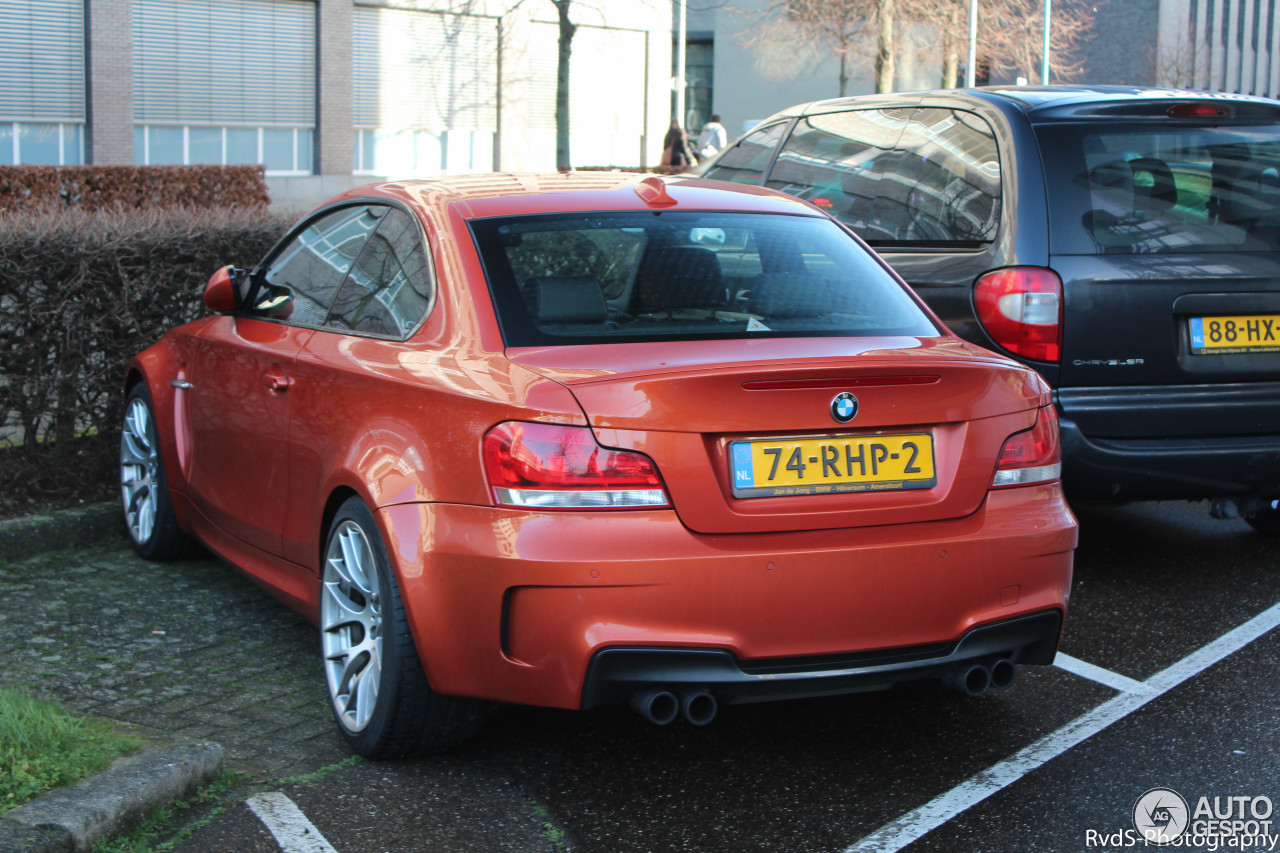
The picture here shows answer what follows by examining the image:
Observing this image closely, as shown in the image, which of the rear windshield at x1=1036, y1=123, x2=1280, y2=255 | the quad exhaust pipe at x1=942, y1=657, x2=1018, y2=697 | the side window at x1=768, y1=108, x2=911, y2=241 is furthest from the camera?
the side window at x1=768, y1=108, x2=911, y2=241

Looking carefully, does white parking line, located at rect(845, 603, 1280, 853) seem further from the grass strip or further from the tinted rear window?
the grass strip

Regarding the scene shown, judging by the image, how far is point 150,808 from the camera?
3.27 meters

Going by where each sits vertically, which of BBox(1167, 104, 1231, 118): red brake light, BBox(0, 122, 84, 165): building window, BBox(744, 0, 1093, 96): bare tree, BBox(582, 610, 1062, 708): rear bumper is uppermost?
BBox(744, 0, 1093, 96): bare tree

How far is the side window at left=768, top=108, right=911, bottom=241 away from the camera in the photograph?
6.21 metres

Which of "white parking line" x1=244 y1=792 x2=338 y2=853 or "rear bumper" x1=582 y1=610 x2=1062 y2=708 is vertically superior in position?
"rear bumper" x1=582 y1=610 x2=1062 y2=708

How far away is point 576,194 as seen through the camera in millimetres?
4105

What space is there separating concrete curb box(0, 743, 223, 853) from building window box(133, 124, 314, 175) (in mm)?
26073

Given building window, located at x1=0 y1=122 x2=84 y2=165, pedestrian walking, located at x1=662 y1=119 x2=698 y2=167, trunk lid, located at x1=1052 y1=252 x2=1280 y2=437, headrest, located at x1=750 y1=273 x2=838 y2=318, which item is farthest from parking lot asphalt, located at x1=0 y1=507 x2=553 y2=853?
pedestrian walking, located at x1=662 y1=119 x2=698 y2=167

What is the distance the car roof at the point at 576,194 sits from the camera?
400 centimetres

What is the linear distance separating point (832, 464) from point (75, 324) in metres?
3.97

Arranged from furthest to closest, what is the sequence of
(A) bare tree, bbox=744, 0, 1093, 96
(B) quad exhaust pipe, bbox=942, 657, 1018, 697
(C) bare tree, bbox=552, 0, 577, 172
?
(A) bare tree, bbox=744, 0, 1093, 96, (C) bare tree, bbox=552, 0, 577, 172, (B) quad exhaust pipe, bbox=942, 657, 1018, 697

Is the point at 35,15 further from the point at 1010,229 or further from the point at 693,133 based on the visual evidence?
the point at 693,133

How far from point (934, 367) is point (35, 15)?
25954 millimetres

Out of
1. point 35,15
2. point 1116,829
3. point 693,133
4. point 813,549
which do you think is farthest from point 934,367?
point 693,133
